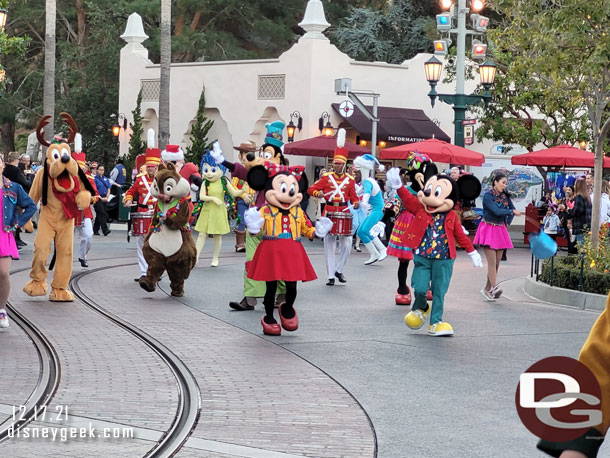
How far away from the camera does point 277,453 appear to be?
6.02 meters

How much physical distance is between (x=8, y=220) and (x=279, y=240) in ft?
8.34

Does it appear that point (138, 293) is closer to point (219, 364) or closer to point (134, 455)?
point (219, 364)

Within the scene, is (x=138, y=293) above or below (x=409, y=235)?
below

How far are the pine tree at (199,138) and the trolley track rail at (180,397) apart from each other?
21.4 metres

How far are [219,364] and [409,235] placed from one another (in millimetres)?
2827

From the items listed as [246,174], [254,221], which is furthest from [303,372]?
[246,174]

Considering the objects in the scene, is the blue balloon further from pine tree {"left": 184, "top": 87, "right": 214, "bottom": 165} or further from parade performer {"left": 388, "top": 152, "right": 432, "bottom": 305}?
pine tree {"left": 184, "top": 87, "right": 214, "bottom": 165}

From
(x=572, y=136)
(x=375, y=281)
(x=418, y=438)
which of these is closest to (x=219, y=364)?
(x=418, y=438)

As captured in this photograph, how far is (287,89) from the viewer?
106 ft

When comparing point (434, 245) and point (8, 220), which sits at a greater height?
point (8, 220)

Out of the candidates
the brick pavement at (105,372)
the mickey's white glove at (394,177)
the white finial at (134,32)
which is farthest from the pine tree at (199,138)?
the mickey's white glove at (394,177)

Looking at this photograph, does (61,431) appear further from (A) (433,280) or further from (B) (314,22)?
(B) (314,22)

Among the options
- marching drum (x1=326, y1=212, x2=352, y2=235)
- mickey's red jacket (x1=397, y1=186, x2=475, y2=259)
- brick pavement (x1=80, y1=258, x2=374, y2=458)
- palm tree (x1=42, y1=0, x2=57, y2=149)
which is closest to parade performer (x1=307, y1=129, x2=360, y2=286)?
marching drum (x1=326, y1=212, x2=352, y2=235)

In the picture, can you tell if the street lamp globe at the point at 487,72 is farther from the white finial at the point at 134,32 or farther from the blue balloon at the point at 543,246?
the blue balloon at the point at 543,246
